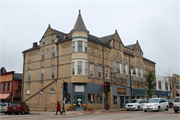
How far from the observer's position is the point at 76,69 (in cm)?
2903

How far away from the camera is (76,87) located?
29141 millimetres

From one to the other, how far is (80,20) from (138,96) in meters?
22.1

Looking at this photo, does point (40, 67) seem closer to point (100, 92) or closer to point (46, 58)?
point (46, 58)

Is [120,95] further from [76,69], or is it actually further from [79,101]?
[76,69]

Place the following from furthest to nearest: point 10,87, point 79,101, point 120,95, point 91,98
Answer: point 10,87 < point 120,95 < point 91,98 < point 79,101

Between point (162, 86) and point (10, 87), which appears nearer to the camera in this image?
point (10, 87)

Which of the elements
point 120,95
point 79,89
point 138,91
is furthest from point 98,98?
point 138,91

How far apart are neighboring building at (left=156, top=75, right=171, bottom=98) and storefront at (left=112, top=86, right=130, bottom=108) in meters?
16.6

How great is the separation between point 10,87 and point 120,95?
23.8 metres

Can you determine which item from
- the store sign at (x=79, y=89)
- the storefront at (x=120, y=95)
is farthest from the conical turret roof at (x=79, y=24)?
the storefront at (x=120, y=95)

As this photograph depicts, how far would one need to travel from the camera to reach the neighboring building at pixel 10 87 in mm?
41062

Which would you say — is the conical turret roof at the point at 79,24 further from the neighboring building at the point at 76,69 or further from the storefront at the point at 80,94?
the storefront at the point at 80,94

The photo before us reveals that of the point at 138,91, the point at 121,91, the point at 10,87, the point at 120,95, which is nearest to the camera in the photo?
the point at 120,95

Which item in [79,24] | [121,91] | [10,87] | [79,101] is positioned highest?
[79,24]
